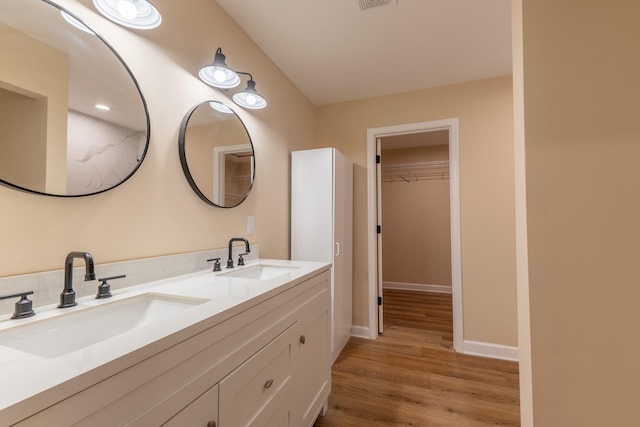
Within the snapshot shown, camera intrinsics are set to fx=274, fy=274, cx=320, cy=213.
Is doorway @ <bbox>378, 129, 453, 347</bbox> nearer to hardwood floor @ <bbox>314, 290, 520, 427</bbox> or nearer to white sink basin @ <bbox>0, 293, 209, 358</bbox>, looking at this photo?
hardwood floor @ <bbox>314, 290, 520, 427</bbox>

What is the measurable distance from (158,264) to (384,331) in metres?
2.48

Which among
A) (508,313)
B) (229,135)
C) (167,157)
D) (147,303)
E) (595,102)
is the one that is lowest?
(508,313)

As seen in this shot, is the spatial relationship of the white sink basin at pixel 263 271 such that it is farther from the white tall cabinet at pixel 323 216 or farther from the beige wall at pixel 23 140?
the beige wall at pixel 23 140

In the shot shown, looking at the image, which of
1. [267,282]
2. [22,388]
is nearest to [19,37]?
[22,388]

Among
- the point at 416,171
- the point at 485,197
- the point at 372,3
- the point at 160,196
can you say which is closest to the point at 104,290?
the point at 160,196

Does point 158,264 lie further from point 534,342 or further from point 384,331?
point 384,331

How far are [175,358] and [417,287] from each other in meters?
4.53

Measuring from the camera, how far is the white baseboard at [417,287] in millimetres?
4457

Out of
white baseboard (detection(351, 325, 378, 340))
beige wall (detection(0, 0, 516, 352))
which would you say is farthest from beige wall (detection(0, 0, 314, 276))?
white baseboard (detection(351, 325, 378, 340))

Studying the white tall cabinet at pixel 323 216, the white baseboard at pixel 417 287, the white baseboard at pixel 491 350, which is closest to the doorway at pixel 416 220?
the white baseboard at pixel 417 287

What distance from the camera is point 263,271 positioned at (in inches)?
68.8

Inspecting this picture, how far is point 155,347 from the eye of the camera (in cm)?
61

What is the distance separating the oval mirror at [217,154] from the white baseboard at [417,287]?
144 inches

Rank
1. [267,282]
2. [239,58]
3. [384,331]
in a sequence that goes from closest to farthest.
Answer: [267,282] < [239,58] < [384,331]
